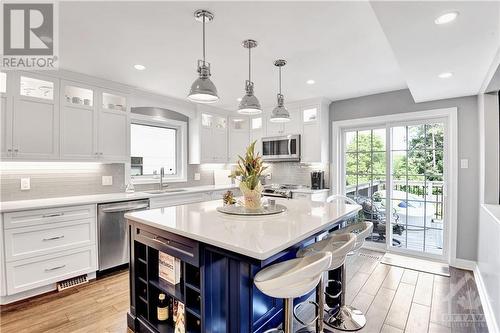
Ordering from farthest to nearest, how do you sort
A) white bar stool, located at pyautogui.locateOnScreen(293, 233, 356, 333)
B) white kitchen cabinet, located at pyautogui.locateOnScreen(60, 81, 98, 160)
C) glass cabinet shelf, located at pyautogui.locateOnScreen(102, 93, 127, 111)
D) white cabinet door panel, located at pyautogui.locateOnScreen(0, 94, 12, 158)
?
1. glass cabinet shelf, located at pyautogui.locateOnScreen(102, 93, 127, 111)
2. white kitchen cabinet, located at pyautogui.locateOnScreen(60, 81, 98, 160)
3. white cabinet door panel, located at pyautogui.locateOnScreen(0, 94, 12, 158)
4. white bar stool, located at pyautogui.locateOnScreen(293, 233, 356, 333)

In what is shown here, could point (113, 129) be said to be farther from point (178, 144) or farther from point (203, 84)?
point (203, 84)

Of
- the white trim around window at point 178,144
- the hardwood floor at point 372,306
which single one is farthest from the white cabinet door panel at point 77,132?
the hardwood floor at point 372,306

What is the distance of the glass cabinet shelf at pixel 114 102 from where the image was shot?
3459mm

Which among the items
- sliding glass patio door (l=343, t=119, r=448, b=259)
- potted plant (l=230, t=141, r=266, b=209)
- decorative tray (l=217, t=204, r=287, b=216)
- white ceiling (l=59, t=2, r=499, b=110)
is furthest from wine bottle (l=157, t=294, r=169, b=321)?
sliding glass patio door (l=343, t=119, r=448, b=259)

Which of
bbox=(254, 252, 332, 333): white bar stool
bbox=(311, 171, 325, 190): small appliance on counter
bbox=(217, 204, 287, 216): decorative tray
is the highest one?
Result: bbox=(311, 171, 325, 190): small appliance on counter

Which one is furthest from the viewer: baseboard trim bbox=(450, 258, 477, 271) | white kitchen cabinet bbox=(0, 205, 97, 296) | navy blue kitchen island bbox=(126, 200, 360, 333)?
baseboard trim bbox=(450, 258, 477, 271)

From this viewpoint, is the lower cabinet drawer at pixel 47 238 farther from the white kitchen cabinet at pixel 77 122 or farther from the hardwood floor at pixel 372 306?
the white kitchen cabinet at pixel 77 122

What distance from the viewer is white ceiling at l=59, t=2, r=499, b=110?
1.75 m

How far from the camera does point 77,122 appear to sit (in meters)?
3.10

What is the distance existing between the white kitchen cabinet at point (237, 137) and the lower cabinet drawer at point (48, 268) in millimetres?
3001

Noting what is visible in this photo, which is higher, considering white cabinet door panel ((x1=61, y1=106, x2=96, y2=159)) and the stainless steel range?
white cabinet door panel ((x1=61, y1=106, x2=96, y2=159))

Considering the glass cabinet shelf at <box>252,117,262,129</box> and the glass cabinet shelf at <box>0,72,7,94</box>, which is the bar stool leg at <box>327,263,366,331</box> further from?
the glass cabinet shelf at <box>0,72,7,94</box>

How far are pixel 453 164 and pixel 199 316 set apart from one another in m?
3.64
